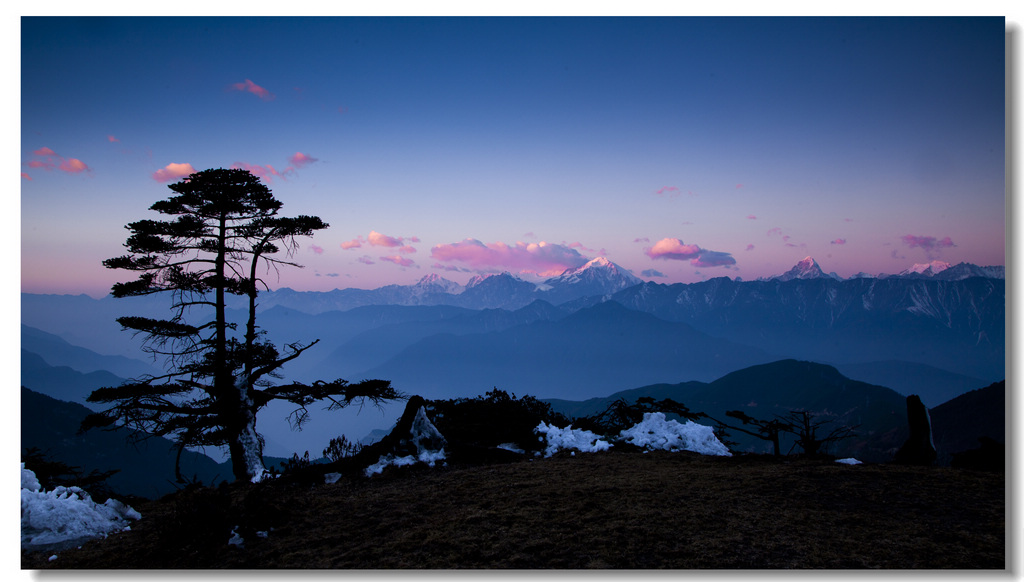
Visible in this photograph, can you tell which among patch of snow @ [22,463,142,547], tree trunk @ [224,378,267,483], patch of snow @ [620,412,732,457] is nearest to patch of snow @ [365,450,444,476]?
tree trunk @ [224,378,267,483]

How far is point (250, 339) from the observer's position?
488 inches

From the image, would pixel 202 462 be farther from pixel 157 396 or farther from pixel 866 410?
pixel 866 410

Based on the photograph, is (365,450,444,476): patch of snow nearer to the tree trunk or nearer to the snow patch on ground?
the snow patch on ground

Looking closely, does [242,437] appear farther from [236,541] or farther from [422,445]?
[236,541]

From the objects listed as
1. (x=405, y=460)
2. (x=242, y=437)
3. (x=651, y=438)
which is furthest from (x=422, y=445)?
(x=651, y=438)

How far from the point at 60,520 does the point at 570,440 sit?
8881 mm

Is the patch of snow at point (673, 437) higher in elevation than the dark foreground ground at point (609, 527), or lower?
lower

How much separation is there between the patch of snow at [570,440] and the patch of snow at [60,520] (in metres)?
7.56

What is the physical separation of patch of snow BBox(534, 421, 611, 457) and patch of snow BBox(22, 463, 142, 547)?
7.56 meters

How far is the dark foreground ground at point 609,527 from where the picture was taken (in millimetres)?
4676

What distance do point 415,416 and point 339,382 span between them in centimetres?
340

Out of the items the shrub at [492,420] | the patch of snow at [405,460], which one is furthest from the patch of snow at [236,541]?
the shrub at [492,420]

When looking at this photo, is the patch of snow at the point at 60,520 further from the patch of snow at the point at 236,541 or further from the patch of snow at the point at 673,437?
the patch of snow at the point at 673,437
